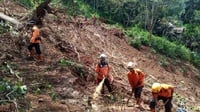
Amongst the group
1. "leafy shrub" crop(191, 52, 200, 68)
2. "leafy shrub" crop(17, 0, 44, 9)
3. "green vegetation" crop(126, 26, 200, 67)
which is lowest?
"leafy shrub" crop(191, 52, 200, 68)

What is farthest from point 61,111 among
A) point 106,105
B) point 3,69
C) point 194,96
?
point 194,96

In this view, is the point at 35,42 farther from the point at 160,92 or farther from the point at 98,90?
the point at 160,92

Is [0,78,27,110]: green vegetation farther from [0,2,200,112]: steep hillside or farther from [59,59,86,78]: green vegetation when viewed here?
[59,59,86,78]: green vegetation

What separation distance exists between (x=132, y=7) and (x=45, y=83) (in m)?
17.7

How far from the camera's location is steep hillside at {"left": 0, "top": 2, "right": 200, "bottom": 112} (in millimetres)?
11422

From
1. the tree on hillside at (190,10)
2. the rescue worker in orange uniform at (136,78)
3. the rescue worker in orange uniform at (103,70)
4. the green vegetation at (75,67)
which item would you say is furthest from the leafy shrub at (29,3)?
the tree on hillside at (190,10)

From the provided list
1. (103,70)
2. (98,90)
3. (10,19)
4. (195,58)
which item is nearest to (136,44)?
(195,58)

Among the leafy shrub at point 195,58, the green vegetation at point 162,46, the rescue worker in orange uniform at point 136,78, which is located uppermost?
the rescue worker in orange uniform at point 136,78

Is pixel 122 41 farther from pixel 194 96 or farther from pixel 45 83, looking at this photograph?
pixel 45 83

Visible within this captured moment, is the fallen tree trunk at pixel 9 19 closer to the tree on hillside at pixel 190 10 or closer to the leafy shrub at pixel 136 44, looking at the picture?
the leafy shrub at pixel 136 44

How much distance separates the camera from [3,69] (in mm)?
12148

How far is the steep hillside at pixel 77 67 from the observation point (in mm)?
11422

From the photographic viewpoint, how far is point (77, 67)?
13.4m

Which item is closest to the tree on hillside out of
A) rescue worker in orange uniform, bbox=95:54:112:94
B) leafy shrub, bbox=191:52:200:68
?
leafy shrub, bbox=191:52:200:68
